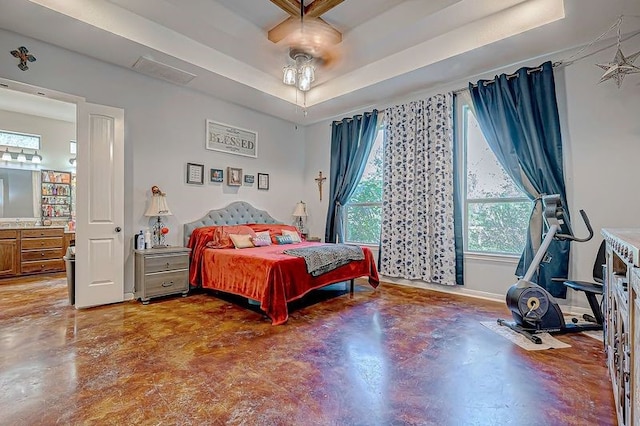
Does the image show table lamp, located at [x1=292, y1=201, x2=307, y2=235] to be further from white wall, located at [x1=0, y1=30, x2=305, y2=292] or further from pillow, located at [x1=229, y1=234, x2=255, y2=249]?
pillow, located at [x1=229, y1=234, x2=255, y2=249]

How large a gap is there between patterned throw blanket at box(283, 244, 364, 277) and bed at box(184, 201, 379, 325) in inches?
2.4

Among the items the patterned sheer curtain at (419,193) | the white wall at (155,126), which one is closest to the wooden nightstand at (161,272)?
the white wall at (155,126)

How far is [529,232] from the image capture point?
3.73m

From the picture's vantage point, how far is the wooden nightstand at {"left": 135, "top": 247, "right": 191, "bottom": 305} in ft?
12.8

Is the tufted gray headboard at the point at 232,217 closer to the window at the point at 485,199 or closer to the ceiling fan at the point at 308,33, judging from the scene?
the ceiling fan at the point at 308,33

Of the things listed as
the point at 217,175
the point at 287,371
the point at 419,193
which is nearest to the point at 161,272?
the point at 217,175

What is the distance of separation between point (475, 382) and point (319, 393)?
1.07 m

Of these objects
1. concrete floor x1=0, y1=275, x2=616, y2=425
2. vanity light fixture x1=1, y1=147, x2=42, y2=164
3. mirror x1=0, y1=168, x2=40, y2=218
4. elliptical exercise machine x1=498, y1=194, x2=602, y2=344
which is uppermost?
vanity light fixture x1=1, y1=147, x2=42, y2=164

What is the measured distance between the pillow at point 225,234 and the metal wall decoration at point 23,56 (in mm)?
2766

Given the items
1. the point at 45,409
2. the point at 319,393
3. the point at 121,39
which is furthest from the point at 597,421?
the point at 121,39

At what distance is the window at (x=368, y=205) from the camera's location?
553 centimetres

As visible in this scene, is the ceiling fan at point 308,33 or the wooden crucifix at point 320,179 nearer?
the ceiling fan at point 308,33

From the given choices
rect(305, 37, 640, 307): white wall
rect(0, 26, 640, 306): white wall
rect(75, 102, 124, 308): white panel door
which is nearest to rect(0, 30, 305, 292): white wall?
rect(0, 26, 640, 306): white wall

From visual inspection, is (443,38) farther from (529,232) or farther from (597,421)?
(597,421)
